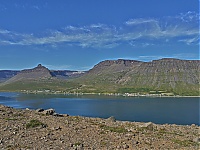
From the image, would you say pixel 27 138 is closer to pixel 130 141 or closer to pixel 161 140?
pixel 130 141

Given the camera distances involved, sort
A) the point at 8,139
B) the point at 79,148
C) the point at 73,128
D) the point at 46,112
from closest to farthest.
Answer: the point at 79,148 → the point at 8,139 → the point at 73,128 → the point at 46,112

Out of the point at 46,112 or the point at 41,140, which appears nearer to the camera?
the point at 41,140

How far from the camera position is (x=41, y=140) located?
72.3 ft

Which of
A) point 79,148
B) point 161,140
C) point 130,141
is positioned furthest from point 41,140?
point 161,140

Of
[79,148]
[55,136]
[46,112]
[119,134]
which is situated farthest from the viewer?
[46,112]

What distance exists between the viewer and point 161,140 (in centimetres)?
2417

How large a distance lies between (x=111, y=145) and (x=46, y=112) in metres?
18.6

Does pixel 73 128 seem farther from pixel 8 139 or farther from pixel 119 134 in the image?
pixel 8 139

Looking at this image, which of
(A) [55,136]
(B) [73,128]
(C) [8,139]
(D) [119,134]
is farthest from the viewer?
(B) [73,128]

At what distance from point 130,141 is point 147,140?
1.79 m

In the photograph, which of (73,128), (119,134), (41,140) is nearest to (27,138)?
(41,140)

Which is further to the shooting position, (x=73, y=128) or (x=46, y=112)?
(x=46, y=112)

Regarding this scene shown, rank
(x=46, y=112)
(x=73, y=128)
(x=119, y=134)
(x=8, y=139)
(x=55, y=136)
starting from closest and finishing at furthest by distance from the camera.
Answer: (x=8, y=139) → (x=55, y=136) → (x=119, y=134) → (x=73, y=128) → (x=46, y=112)

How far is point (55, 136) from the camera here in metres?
23.4
